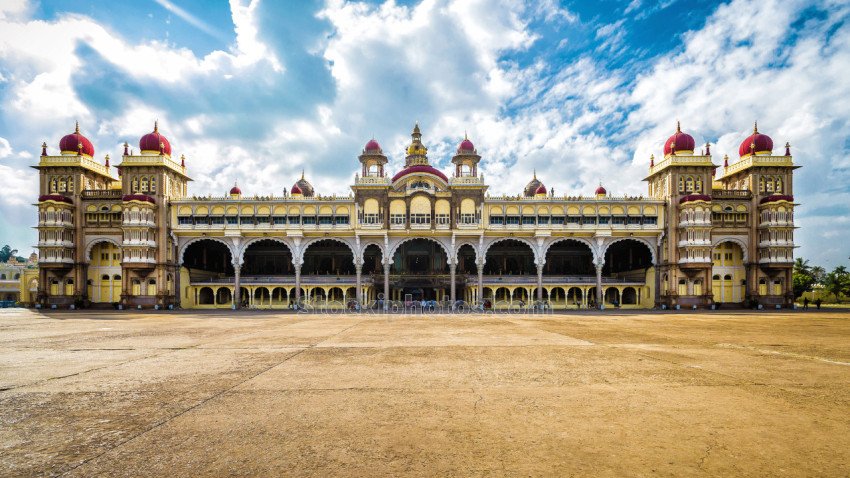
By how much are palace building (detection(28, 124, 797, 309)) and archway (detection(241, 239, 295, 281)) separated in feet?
18.0

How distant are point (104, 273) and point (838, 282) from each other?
98789 millimetres

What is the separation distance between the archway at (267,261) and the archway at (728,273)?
50603 mm

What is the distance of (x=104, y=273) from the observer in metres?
51.5

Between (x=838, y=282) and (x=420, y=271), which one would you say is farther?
(x=838, y=282)

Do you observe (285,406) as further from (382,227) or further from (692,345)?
(382,227)

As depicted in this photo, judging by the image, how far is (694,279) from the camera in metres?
48.9

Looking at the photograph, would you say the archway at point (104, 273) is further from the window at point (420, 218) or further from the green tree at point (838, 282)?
the green tree at point (838, 282)

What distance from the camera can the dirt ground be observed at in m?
5.64

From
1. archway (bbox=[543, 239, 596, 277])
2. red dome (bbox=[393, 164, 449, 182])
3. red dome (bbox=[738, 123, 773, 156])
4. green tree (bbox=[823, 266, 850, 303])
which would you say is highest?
red dome (bbox=[738, 123, 773, 156])

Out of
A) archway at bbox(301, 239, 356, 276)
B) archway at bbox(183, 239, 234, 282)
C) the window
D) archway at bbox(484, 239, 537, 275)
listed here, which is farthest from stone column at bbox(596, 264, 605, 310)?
archway at bbox(183, 239, 234, 282)

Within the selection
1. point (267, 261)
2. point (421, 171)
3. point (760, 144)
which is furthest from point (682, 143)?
point (267, 261)

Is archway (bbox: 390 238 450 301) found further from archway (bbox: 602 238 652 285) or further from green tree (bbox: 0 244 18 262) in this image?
green tree (bbox: 0 244 18 262)

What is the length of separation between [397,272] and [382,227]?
7737 millimetres

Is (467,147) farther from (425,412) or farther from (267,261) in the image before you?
(425,412)
